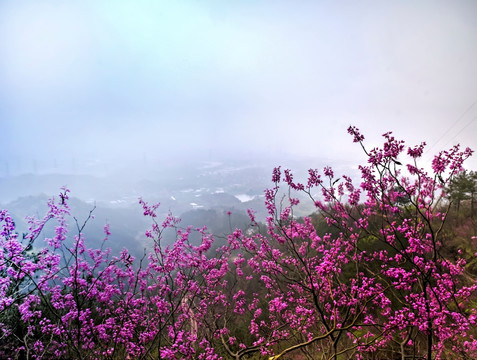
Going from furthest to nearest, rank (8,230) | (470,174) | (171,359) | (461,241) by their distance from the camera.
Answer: (470,174) → (461,241) → (8,230) → (171,359)

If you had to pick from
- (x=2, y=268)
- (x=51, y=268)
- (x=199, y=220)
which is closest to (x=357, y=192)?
(x=51, y=268)

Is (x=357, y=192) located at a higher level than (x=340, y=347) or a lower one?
higher

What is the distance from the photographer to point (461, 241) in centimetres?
1002

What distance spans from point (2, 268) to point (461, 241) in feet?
54.3

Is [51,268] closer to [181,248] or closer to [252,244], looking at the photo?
[181,248]

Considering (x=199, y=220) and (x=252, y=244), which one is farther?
(x=199, y=220)

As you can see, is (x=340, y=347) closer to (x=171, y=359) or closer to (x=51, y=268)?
(x=171, y=359)

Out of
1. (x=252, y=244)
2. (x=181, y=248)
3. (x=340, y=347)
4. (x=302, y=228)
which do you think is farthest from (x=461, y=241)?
(x=181, y=248)

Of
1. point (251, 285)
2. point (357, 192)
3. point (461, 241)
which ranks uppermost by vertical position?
point (357, 192)

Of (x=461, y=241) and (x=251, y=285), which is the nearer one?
(x=461, y=241)

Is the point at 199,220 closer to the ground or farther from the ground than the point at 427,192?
closer to the ground

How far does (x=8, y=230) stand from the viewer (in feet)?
19.0

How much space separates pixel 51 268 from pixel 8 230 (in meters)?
1.39

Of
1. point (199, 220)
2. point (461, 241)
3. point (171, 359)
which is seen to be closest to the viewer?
point (171, 359)
